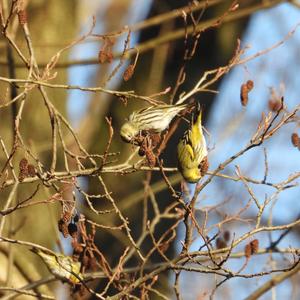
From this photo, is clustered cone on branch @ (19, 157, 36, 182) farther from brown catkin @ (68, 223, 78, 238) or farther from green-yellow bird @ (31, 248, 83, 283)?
green-yellow bird @ (31, 248, 83, 283)

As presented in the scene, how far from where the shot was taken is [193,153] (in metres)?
4.37

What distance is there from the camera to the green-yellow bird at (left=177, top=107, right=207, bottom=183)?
436 cm

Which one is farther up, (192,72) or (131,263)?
(192,72)

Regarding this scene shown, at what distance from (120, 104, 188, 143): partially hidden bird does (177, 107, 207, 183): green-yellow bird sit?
0.21 meters

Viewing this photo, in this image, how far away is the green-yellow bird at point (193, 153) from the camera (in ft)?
14.3

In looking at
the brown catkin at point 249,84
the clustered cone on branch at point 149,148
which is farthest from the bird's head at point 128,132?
the brown catkin at point 249,84

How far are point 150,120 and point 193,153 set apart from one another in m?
0.65

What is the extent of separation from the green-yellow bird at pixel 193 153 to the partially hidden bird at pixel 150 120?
0.21 metres

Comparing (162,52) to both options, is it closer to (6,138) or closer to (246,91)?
(6,138)

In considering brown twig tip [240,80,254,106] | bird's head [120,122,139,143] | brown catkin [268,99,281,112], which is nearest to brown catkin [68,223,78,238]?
bird's head [120,122,139,143]

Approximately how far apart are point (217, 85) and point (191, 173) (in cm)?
402

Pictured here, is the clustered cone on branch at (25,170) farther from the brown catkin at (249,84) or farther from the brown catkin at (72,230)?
the brown catkin at (249,84)

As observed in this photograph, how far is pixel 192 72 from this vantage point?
26.7 ft

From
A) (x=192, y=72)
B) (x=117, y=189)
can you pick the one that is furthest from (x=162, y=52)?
(x=117, y=189)
